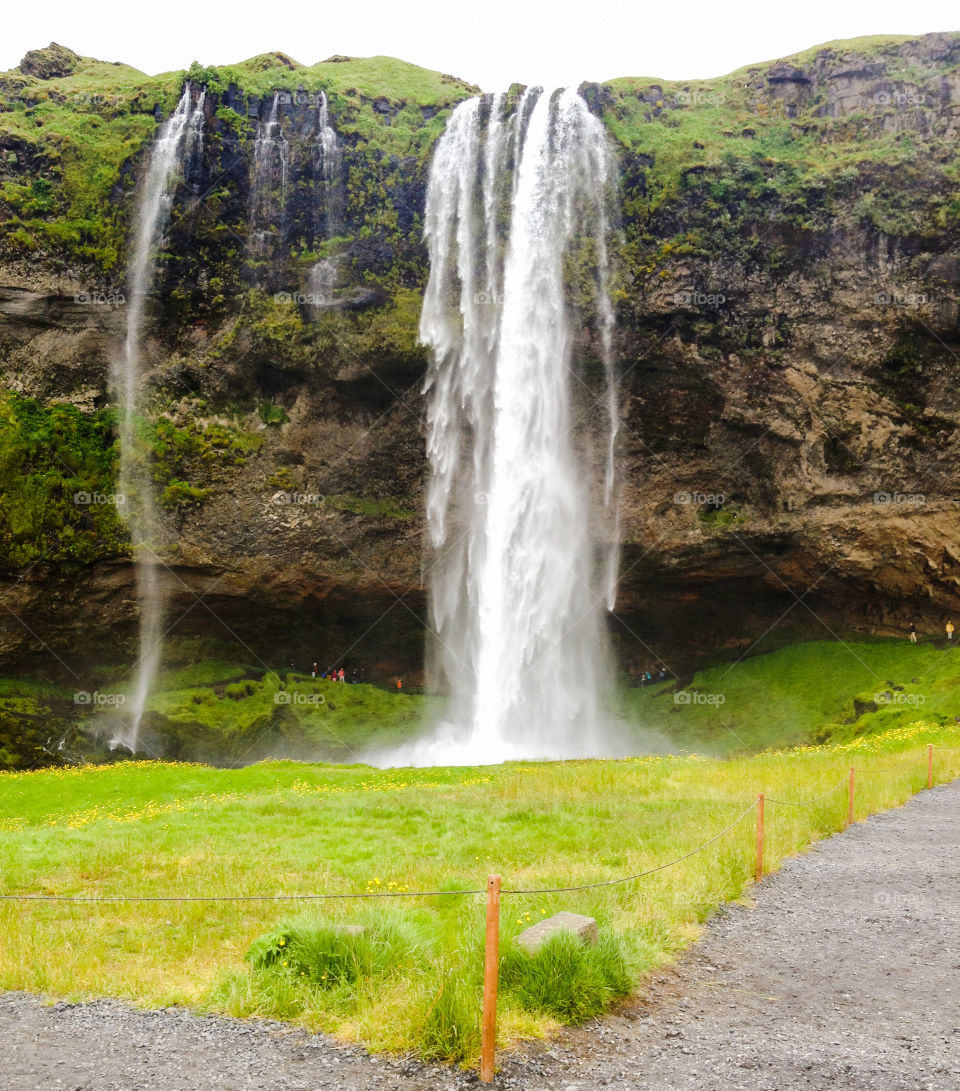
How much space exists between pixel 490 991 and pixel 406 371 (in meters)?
35.4

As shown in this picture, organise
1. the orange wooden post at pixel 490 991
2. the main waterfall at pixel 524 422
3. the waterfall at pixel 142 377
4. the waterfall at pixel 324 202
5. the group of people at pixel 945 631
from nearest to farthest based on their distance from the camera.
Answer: the orange wooden post at pixel 490 991
the group of people at pixel 945 631
the main waterfall at pixel 524 422
the waterfall at pixel 142 377
the waterfall at pixel 324 202

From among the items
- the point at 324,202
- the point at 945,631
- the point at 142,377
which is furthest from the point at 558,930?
the point at 324,202

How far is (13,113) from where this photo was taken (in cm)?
4266

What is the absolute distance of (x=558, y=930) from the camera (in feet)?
24.2

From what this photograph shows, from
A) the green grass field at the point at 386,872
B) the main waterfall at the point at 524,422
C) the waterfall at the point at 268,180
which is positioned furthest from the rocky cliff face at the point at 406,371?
the green grass field at the point at 386,872

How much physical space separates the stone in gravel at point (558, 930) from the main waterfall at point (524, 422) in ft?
98.4

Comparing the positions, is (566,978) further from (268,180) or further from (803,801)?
(268,180)

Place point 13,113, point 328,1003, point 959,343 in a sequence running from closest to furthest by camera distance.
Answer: point 328,1003, point 959,343, point 13,113

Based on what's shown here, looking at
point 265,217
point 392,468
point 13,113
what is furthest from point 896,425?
point 13,113

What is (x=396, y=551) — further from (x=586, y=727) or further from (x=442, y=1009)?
(x=442, y=1009)

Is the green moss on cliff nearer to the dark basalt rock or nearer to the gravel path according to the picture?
the dark basalt rock

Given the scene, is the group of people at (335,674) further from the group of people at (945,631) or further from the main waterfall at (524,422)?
the group of people at (945,631)

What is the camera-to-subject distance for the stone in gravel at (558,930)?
7320 mm

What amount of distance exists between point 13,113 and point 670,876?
157ft
